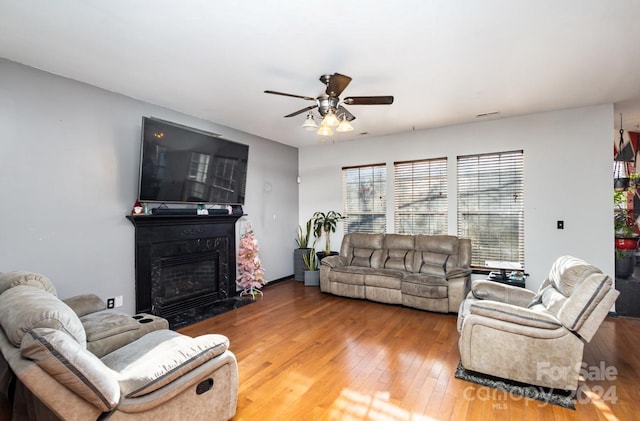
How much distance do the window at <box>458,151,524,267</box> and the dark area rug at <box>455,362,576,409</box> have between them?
101 inches

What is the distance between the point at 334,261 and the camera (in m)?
5.19

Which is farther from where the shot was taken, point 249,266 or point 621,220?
point 249,266

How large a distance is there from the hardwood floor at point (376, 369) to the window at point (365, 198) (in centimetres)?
201

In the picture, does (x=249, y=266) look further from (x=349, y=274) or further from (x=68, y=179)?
(x=68, y=179)

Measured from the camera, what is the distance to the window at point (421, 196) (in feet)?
16.9

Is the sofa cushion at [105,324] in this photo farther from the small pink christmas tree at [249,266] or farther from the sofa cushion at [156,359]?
the small pink christmas tree at [249,266]

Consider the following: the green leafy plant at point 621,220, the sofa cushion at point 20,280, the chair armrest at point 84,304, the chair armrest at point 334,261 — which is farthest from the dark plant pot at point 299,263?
the green leafy plant at point 621,220

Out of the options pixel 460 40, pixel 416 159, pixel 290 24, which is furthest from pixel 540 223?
pixel 290 24

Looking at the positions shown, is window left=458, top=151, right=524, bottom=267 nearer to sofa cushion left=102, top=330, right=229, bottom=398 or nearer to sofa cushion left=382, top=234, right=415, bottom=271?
sofa cushion left=382, top=234, right=415, bottom=271

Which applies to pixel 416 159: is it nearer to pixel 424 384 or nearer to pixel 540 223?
pixel 540 223

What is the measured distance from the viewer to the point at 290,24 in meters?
2.25

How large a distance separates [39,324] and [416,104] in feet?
13.5

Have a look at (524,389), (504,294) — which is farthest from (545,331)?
(504,294)

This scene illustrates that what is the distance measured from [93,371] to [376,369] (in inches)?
83.3
